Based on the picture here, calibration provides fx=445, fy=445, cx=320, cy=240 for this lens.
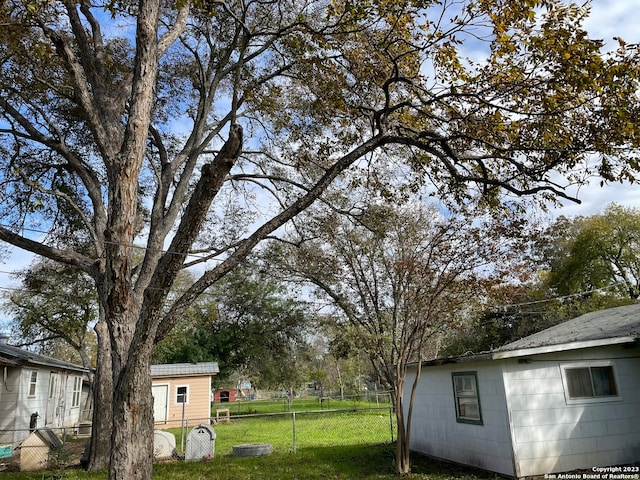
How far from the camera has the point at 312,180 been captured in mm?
11508

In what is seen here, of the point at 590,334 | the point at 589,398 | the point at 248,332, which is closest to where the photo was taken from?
the point at 589,398

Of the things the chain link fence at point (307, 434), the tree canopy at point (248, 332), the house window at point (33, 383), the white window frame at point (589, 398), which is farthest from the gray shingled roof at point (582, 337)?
the house window at point (33, 383)

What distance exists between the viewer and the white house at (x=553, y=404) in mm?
8445

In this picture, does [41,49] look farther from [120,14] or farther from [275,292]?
[275,292]

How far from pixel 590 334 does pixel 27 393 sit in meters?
18.3

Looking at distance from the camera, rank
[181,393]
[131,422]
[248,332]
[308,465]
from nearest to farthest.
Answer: [131,422] → [308,465] → [181,393] → [248,332]

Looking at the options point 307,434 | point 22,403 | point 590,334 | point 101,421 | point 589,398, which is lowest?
point 307,434

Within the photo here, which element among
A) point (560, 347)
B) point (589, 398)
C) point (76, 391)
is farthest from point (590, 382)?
A: point (76, 391)

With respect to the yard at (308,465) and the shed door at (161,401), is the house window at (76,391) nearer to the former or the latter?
the shed door at (161,401)

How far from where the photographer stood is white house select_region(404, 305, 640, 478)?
8.45 metres

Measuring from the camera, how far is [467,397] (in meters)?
9.88

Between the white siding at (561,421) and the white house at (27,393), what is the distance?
11812 mm

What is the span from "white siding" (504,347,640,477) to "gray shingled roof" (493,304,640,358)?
0.35 metres

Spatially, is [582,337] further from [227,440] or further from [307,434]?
[227,440]
